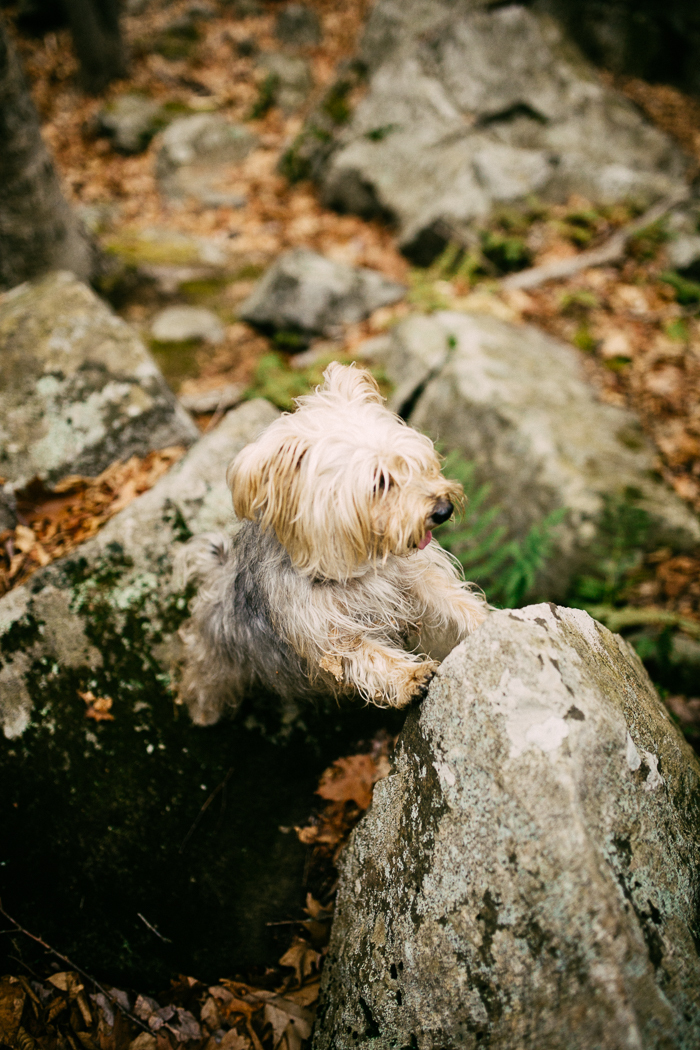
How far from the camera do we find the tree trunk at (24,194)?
4828 millimetres

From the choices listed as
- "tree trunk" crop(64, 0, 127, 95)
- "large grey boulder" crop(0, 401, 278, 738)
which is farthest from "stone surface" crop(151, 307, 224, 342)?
"tree trunk" crop(64, 0, 127, 95)

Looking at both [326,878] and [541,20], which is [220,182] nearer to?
[541,20]

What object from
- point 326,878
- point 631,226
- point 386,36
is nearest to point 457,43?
point 386,36

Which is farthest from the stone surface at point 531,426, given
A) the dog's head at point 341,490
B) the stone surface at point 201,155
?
the stone surface at point 201,155

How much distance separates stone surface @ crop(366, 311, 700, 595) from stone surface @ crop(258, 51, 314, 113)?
26.1 ft

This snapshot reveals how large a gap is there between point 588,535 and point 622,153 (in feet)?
23.2

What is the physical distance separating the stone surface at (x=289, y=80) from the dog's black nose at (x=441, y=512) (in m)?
11.7

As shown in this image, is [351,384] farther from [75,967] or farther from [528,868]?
[75,967]

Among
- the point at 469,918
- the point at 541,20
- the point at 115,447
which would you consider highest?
the point at 541,20

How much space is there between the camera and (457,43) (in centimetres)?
834

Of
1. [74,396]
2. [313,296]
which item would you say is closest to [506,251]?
[313,296]

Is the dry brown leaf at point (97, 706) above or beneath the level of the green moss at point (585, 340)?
above

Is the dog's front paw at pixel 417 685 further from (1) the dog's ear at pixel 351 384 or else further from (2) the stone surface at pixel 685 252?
(2) the stone surface at pixel 685 252

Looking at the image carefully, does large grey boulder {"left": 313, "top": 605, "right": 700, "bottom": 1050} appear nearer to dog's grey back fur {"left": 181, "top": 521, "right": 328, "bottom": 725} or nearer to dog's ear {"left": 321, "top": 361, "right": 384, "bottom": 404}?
dog's grey back fur {"left": 181, "top": 521, "right": 328, "bottom": 725}
